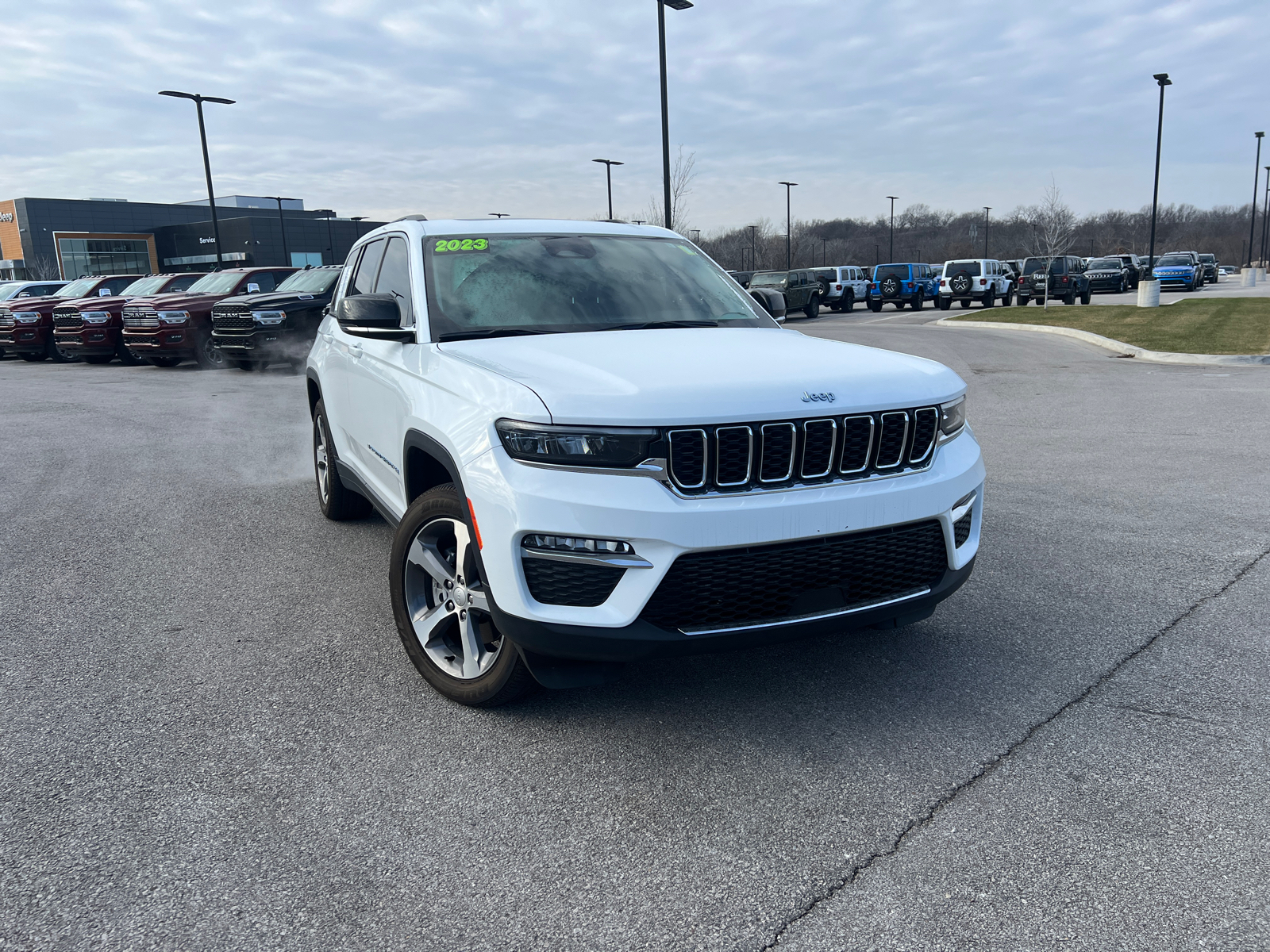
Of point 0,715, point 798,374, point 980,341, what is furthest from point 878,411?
point 980,341

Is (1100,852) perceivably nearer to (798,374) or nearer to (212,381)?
(798,374)

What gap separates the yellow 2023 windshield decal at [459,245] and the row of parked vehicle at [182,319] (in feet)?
43.5

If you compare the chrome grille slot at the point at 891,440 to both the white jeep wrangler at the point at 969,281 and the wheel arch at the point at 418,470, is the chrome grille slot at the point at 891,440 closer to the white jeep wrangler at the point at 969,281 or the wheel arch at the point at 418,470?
the wheel arch at the point at 418,470

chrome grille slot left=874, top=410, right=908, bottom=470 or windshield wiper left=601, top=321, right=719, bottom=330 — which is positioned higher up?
windshield wiper left=601, top=321, right=719, bottom=330

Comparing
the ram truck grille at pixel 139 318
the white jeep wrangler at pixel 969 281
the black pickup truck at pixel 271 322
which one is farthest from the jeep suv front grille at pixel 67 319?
the white jeep wrangler at pixel 969 281

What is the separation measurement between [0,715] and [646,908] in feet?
8.66

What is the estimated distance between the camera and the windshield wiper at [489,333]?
4.01 meters

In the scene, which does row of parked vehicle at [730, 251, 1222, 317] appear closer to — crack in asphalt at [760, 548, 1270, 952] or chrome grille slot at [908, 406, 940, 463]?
crack in asphalt at [760, 548, 1270, 952]

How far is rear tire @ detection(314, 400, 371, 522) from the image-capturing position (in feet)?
19.9

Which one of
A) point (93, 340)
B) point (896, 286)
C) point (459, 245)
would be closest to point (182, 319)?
point (93, 340)

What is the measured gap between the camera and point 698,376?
317 centimetres

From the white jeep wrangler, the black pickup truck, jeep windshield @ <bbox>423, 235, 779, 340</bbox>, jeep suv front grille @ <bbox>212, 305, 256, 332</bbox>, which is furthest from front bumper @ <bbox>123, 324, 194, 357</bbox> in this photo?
Result: the white jeep wrangler

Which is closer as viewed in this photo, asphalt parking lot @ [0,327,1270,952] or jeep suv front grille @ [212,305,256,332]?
asphalt parking lot @ [0,327,1270,952]

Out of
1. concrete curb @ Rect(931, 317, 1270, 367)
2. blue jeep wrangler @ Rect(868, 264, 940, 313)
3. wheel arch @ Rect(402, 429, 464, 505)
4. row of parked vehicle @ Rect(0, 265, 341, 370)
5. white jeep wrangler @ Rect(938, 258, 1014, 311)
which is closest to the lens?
wheel arch @ Rect(402, 429, 464, 505)
